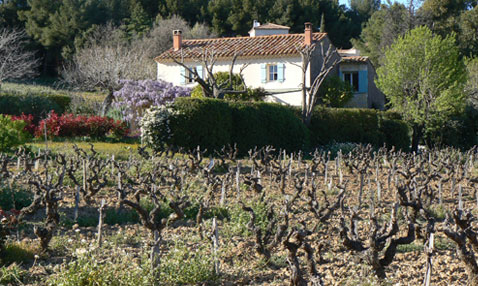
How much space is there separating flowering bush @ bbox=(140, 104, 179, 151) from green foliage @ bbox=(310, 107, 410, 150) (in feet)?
23.1

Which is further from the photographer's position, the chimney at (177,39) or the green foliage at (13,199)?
the chimney at (177,39)

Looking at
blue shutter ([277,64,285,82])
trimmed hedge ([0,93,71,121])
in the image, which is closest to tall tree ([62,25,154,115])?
trimmed hedge ([0,93,71,121])

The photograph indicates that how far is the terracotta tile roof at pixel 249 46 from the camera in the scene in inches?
1129

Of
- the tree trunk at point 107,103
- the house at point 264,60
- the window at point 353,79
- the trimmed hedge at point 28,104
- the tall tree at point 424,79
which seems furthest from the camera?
the window at point 353,79

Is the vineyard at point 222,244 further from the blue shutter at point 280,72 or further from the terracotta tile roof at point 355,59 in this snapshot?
the terracotta tile roof at point 355,59

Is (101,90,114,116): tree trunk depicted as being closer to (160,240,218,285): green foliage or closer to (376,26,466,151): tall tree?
(376,26,466,151): tall tree

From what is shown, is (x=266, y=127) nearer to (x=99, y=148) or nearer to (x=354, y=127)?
(x=99, y=148)

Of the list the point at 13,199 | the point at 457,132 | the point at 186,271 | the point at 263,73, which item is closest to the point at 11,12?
the point at 263,73

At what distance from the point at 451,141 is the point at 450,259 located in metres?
22.1

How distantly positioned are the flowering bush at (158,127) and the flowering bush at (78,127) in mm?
4786

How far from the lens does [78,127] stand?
19.8m

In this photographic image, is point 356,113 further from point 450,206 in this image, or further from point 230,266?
point 230,266

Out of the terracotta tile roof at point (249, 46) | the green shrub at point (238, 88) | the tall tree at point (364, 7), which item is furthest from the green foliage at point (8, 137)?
the tall tree at point (364, 7)

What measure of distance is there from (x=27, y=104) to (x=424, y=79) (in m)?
16.8
